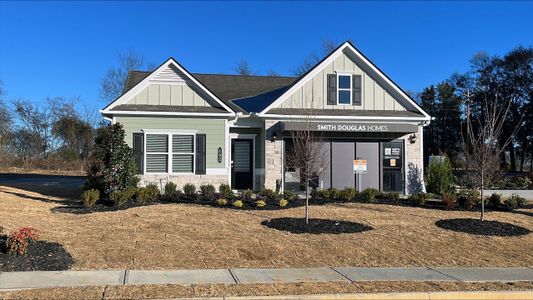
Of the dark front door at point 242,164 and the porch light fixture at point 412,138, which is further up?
the porch light fixture at point 412,138

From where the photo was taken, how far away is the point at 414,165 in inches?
772

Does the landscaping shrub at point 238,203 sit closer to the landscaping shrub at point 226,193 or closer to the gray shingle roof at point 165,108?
the landscaping shrub at point 226,193

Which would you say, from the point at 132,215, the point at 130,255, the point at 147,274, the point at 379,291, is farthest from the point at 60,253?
the point at 379,291

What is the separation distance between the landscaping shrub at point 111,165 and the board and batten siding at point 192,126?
1.82 meters

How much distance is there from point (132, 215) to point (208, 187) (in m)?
4.12

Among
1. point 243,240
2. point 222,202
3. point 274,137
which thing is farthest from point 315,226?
point 274,137

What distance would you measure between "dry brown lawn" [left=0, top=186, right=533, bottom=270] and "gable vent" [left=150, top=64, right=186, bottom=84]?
6.12 meters

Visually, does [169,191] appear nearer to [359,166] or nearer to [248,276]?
[359,166]

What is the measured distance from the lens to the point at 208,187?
1614cm

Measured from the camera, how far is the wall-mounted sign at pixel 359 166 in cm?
1883

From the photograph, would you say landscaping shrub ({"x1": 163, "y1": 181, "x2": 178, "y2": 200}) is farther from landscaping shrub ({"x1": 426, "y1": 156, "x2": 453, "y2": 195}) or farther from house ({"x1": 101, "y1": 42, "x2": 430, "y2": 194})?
landscaping shrub ({"x1": 426, "y1": 156, "x2": 453, "y2": 195})

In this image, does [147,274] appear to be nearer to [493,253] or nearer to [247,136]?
[493,253]

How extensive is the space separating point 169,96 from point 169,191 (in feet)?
13.3

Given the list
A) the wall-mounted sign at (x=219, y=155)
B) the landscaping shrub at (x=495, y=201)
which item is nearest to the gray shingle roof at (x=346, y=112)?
the wall-mounted sign at (x=219, y=155)
